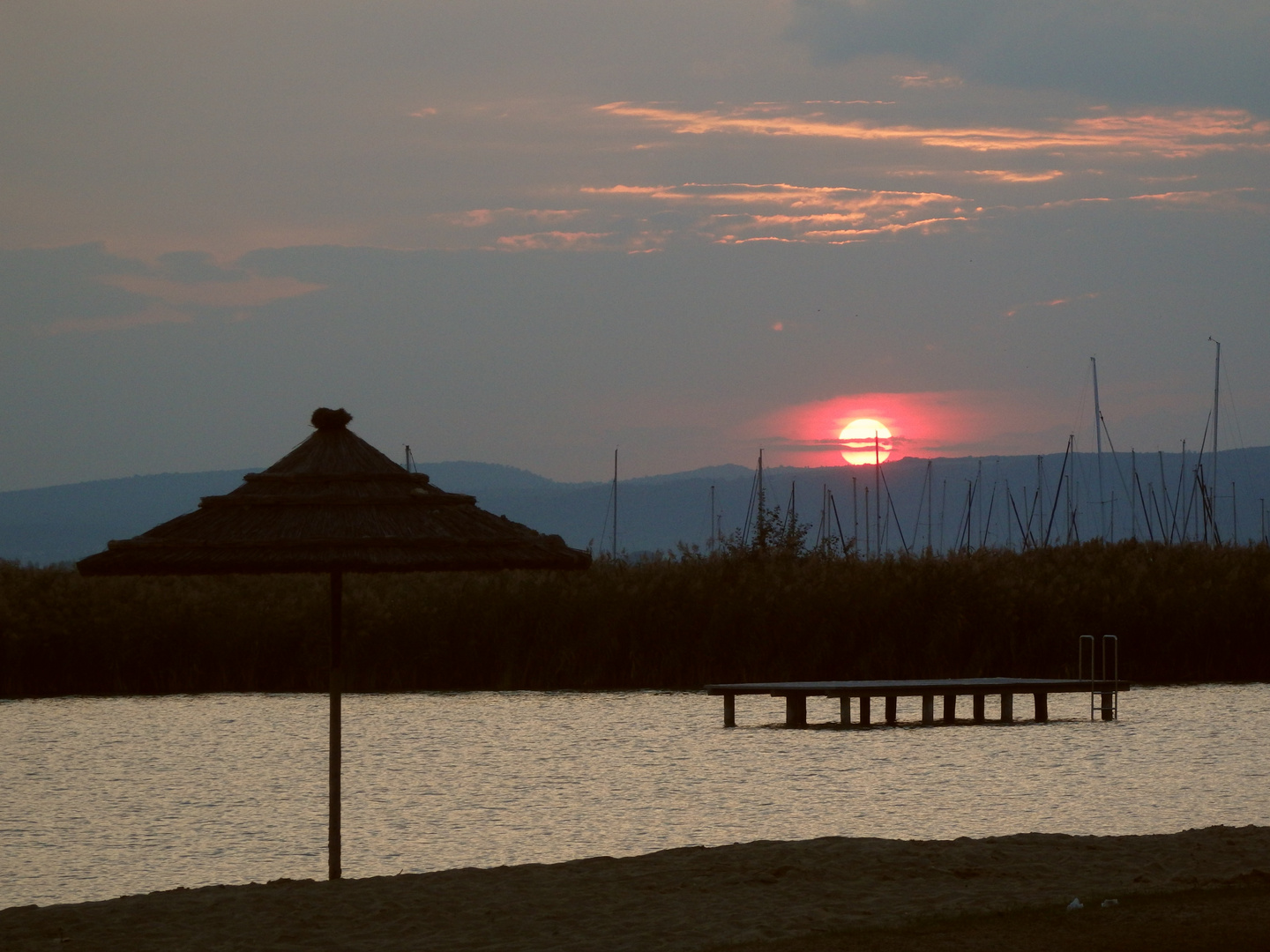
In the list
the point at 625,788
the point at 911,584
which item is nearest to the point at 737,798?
the point at 625,788

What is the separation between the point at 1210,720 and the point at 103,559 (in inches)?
623

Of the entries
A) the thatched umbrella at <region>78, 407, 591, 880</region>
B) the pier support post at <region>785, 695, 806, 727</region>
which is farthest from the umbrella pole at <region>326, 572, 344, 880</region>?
the pier support post at <region>785, 695, 806, 727</region>

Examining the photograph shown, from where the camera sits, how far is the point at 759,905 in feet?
31.8

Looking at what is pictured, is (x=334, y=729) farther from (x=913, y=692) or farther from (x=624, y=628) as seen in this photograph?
(x=624, y=628)

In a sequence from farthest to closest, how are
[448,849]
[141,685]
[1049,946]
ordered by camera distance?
[141,685]
[448,849]
[1049,946]

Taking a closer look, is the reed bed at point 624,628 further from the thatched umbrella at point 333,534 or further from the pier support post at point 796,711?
the thatched umbrella at point 333,534

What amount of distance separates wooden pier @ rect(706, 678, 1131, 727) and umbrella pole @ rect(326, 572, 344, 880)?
38.9 ft

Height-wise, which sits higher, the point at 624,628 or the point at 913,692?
the point at 624,628

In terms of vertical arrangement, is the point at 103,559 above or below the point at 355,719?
above

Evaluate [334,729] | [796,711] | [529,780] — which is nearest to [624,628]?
[796,711]

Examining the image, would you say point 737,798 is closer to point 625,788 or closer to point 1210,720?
point 625,788

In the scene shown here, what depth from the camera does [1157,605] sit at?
Answer: 29547 mm

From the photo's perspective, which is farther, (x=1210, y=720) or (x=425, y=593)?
(x=425, y=593)

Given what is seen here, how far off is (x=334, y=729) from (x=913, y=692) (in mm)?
13774
